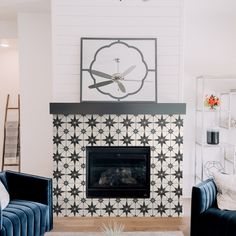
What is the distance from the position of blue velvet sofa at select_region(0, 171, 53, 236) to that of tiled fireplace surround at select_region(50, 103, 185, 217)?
21.7 inches

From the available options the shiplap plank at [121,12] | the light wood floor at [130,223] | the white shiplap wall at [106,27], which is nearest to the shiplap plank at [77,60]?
the white shiplap wall at [106,27]

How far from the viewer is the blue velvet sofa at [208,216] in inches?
112

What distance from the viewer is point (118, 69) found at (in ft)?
12.8

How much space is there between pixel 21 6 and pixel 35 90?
110 centimetres

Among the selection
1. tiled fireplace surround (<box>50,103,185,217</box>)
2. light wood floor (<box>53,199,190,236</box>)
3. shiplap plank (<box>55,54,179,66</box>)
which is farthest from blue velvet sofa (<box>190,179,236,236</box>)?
shiplap plank (<box>55,54,179,66</box>)

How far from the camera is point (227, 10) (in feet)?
14.2

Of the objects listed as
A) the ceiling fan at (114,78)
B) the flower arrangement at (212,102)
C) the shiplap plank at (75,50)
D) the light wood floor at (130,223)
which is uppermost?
the shiplap plank at (75,50)

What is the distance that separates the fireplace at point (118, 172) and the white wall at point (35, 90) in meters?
0.95

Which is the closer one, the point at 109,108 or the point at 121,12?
the point at 109,108

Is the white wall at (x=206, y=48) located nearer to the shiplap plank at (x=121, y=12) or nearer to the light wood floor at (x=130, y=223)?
the shiplap plank at (x=121, y=12)

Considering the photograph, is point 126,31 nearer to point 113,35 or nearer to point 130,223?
point 113,35

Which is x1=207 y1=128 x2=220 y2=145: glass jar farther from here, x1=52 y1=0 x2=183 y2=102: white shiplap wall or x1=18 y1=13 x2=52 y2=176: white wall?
x1=18 y1=13 x2=52 y2=176: white wall

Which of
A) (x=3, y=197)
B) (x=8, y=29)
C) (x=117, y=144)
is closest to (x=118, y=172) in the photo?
(x=117, y=144)

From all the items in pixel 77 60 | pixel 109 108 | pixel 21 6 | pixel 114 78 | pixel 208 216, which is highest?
pixel 21 6
